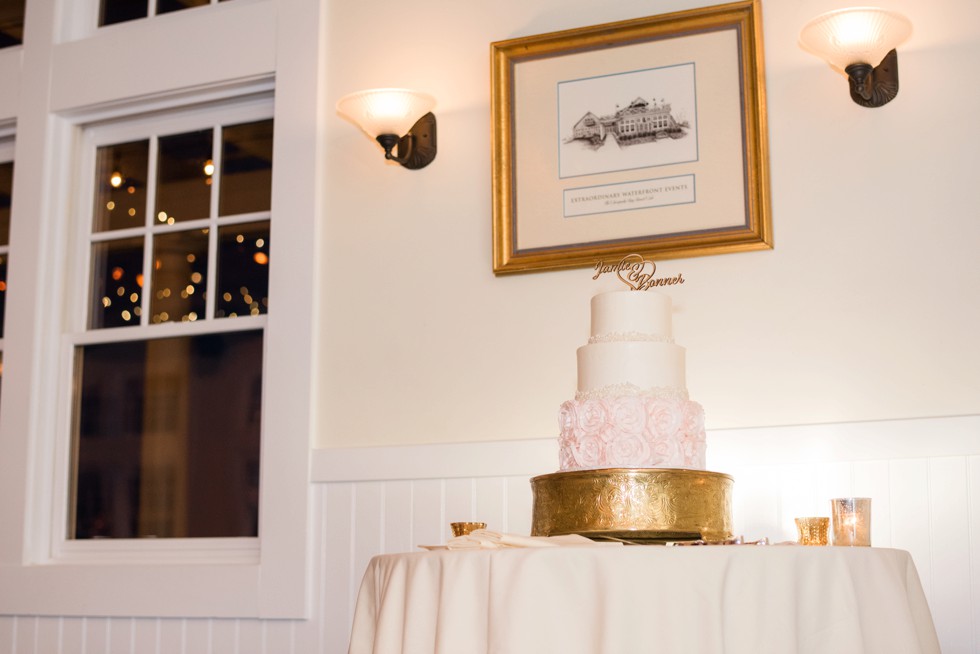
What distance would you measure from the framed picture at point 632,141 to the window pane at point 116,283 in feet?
4.29

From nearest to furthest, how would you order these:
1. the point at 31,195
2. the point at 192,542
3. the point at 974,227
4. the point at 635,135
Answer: the point at 974,227
the point at 635,135
the point at 192,542
the point at 31,195

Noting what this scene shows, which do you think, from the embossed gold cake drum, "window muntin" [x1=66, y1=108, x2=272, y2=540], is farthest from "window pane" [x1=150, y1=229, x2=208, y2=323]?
the embossed gold cake drum

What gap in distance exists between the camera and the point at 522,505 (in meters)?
2.71

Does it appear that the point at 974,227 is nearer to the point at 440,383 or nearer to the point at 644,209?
the point at 644,209

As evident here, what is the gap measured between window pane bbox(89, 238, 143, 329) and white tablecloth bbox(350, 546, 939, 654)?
223cm

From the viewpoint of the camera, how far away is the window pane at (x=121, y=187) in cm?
352

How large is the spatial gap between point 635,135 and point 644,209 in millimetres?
199

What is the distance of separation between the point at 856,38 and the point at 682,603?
146 cm

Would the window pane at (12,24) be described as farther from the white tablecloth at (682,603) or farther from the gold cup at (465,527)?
the white tablecloth at (682,603)

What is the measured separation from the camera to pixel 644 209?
273 cm

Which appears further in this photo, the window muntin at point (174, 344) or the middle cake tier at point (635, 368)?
the window muntin at point (174, 344)

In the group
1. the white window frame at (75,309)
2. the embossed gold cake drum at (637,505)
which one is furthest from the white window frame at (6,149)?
the embossed gold cake drum at (637,505)

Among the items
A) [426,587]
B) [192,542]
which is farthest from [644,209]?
[192,542]

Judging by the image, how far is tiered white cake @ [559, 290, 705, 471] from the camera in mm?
1955
